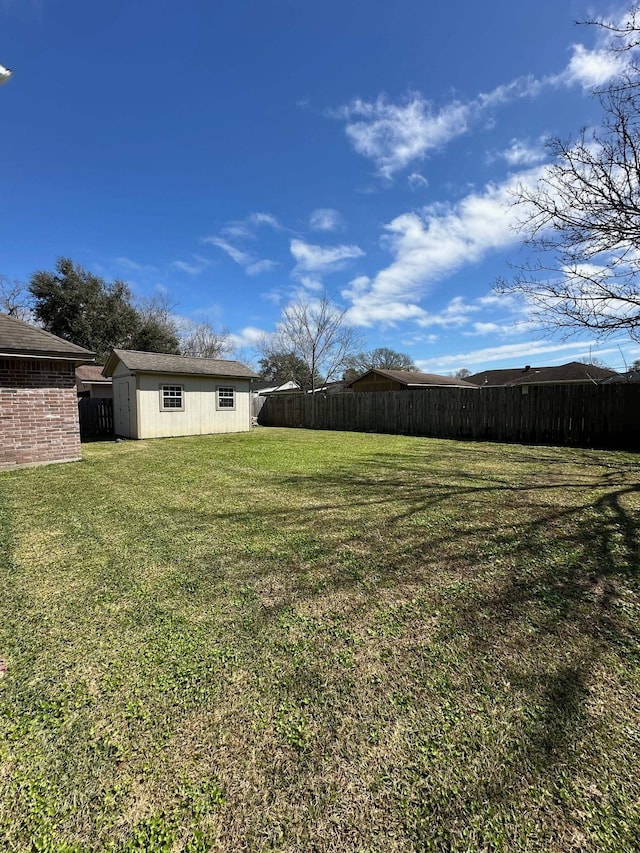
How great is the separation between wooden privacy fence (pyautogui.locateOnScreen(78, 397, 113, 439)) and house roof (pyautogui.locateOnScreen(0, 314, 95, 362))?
646cm

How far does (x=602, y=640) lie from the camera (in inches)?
84.0

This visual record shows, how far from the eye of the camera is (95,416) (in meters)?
14.3

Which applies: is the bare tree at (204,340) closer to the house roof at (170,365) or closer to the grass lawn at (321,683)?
the house roof at (170,365)

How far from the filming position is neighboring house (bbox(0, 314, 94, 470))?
700 centimetres

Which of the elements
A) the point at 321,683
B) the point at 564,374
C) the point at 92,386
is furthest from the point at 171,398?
the point at 564,374

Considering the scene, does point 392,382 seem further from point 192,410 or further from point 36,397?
point 36,397

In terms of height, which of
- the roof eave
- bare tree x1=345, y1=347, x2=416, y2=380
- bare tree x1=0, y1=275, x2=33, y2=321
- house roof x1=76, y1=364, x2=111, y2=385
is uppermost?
bare tree x1=0, y1=275, x2=33, y2=321

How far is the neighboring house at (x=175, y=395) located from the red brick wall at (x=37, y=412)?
450 cm

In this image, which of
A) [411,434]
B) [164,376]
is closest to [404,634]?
[411,434]

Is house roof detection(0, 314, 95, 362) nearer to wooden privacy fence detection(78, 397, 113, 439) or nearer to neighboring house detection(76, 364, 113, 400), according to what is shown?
wooden privacy fence detection(78, 397, 113, 439)

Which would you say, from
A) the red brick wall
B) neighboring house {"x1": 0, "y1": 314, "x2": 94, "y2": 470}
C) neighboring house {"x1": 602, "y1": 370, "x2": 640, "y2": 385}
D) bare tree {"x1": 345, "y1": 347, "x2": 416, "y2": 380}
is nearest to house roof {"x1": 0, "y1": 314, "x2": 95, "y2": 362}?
neighboring house {"x1": 0, "y1": 314, "x2": 94, "y2": 470}

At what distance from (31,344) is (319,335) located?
24979 millimetres

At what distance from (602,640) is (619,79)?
7.56 metres

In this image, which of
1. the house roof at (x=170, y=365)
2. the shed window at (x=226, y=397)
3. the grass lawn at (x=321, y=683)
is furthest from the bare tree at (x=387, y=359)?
the grass lawn at (x=321, y=683)
